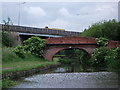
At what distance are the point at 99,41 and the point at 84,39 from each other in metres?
2.18

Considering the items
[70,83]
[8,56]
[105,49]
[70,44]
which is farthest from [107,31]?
[70,83]

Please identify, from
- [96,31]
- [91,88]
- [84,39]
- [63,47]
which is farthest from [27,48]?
[91,88]

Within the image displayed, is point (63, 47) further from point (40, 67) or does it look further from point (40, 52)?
point (40, 67)

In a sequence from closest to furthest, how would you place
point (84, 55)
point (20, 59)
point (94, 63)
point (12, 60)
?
point (12, 60)
point (20, 59)
point (94, 63)
point (84, 55)

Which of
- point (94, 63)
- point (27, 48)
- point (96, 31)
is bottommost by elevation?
point (94, 63)

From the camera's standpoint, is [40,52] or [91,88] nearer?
[91,88]

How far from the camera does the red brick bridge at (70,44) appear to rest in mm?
33344

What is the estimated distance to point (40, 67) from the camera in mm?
24547

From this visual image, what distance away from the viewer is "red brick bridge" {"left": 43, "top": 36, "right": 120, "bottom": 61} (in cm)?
3334

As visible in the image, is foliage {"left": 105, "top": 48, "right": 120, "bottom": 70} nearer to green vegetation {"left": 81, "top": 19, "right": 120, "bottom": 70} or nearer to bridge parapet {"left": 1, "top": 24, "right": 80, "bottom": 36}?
green vegetation {"left": 81, "top": 19, "right": 120, "bottom": 70}

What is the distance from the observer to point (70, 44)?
3388cm

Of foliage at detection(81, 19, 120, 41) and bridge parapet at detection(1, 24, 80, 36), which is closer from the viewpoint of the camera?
foliage at detection(81, 19, 120, 41)

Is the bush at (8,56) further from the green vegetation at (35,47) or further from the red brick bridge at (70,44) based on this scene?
the red brick bridge at (70,44)

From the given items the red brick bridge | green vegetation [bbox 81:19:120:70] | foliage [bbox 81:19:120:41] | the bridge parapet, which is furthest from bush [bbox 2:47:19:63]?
foliage [bbox 81:19:120:41]
